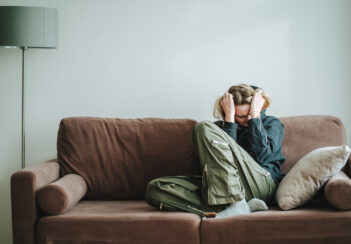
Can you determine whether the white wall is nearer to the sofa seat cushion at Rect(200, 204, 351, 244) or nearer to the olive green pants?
the olive green pants

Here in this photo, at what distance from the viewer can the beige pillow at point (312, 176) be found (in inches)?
72.9

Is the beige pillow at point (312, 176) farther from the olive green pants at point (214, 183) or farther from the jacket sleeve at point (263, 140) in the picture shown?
the jacket sleeve at point (263, 140)

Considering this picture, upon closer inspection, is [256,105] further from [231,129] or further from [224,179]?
[224,179]

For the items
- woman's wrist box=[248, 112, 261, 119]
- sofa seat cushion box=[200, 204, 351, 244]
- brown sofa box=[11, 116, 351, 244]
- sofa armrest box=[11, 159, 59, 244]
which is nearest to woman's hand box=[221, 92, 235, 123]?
woman's wrist box=[248, 112, 261, 119]

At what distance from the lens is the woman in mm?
1857

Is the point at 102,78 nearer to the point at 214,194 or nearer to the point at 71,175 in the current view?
the point at 71,175

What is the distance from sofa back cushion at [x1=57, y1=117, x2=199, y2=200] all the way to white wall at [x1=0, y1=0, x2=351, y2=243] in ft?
1.24

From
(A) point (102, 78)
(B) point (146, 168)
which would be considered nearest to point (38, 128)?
(A) point (102, 78)

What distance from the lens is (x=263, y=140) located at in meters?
2.17

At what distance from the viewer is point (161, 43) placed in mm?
2824

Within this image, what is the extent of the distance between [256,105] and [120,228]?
1050mm

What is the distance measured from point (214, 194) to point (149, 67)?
1.27 metres

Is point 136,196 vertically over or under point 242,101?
under

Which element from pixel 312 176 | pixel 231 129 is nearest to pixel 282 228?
pixel 312 176
